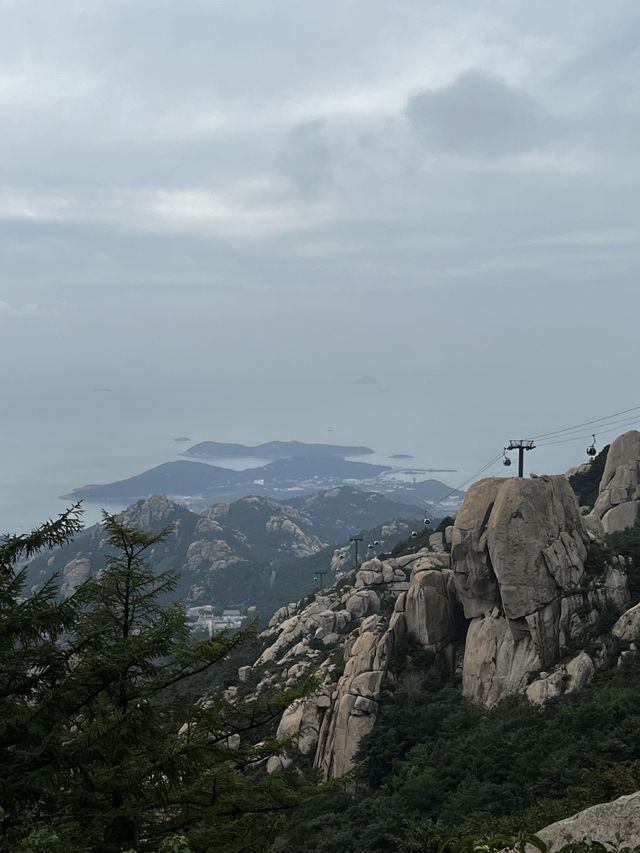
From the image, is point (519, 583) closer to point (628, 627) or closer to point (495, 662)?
point (495, 662)

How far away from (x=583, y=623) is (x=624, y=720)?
8.38 meters

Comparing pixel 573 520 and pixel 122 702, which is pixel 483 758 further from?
pixel 122 702

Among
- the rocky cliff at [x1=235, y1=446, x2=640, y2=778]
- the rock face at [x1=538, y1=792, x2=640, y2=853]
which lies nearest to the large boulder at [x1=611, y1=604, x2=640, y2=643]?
the rocky cliff at [x1=235, y1=446, x2=640, y2=778]

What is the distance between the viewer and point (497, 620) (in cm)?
3316

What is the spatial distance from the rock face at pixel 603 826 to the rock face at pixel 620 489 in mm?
36157

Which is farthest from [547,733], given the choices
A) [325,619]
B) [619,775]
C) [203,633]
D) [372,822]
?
[203,633]

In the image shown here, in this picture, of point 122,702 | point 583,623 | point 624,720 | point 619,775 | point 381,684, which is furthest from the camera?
point 381,684

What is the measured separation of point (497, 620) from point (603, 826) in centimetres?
2067

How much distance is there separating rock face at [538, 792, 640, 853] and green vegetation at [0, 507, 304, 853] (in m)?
4.90

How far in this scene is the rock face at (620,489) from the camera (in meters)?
50.5

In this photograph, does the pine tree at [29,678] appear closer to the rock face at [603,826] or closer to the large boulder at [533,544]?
the rock face at [603,826]

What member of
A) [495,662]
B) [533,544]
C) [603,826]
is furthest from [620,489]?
[603,826]

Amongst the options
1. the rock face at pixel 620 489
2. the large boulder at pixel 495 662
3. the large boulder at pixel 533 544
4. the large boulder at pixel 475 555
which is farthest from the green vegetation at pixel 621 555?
the rock face at pixel 620 489

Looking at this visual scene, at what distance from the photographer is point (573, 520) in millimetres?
34812
